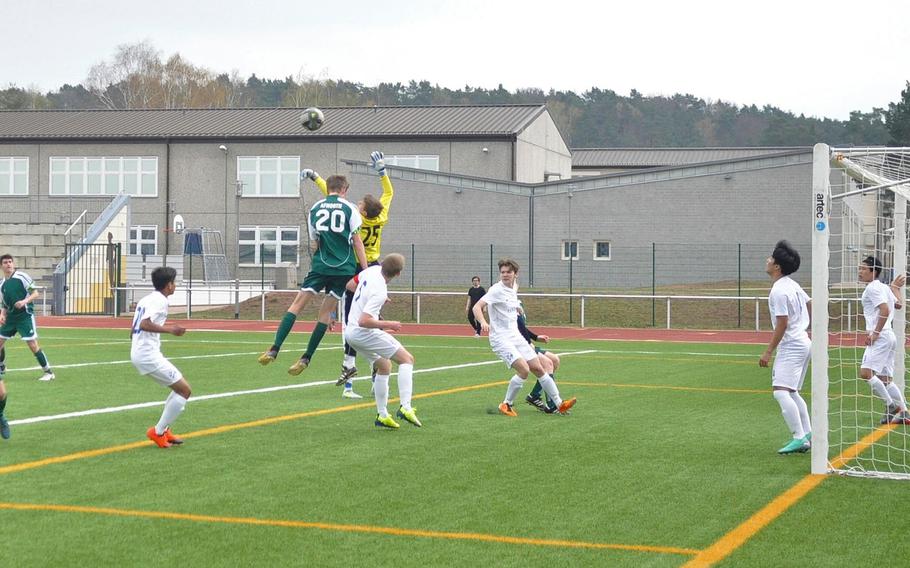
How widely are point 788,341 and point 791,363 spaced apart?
197mm

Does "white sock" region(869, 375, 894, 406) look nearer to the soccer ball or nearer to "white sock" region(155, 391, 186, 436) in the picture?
"white sock" region(155, 391, 186, 436)

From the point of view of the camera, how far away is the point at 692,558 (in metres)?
6.10

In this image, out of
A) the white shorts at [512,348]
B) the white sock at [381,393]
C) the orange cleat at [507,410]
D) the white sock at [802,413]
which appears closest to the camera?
the white sock at [802,413]

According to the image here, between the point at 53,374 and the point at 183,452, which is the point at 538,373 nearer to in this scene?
the point at 183,452

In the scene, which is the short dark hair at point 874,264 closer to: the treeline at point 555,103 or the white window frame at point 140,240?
the white window frame at point 140,240

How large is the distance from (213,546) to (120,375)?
38.5ft

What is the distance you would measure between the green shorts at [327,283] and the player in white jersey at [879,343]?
5.87 meters

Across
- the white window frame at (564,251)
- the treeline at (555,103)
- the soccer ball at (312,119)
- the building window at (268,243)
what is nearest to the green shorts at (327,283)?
the soccer ball at (312,119)

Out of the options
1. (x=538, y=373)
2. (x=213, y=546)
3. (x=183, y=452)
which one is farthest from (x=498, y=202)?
(x=213, y=546)

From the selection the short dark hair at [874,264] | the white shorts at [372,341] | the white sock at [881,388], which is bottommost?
the white sock at [881,388]

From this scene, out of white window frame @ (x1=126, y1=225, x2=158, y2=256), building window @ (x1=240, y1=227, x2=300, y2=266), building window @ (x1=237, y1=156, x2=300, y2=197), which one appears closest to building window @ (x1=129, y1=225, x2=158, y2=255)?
white window frame @ (x1=126, y1=225, x2=158, y2=256)

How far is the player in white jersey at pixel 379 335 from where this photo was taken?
10.8 m

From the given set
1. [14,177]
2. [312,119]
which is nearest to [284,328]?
[312,119]

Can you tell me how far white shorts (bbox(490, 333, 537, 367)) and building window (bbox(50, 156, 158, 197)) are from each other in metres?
47.9
